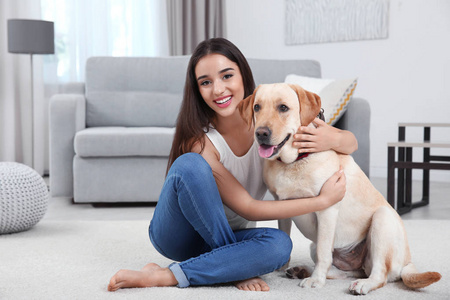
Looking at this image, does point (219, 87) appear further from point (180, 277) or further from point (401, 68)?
point (401, 68)

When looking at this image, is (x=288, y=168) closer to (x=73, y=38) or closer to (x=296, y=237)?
(x=296, y=237)

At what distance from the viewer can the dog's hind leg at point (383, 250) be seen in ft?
4.89

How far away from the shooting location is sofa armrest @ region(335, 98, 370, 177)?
9.76 ft

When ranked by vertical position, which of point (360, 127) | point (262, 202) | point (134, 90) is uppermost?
point (134, 90)

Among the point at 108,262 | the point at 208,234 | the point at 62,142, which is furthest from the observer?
the point at 62,142

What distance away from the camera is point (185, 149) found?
5.56ft

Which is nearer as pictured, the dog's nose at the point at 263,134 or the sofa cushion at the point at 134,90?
the dog's nose at the point at 263,134

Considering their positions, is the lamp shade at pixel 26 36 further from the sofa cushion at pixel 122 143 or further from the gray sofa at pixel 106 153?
the sofa cushion at pixel 122 143

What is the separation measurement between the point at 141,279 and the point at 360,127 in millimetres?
1873

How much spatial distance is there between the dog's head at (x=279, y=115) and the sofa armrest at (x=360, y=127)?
5.06 feet

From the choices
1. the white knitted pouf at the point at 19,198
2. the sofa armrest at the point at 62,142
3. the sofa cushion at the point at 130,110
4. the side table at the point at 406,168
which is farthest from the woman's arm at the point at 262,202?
the sofa cushion at the point at 130,110

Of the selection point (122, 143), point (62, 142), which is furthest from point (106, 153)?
point (62, 142)

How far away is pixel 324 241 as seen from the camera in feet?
4.95

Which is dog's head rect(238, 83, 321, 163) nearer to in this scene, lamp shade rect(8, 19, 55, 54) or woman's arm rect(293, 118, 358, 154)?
woman's arm rect(293, 118, 358, 154)
